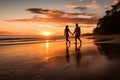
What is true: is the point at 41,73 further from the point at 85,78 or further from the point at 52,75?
the point at 85,78

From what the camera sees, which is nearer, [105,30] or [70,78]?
[70,78]

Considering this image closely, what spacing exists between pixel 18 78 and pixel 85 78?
221 centimetres

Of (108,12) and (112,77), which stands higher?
(108,12)

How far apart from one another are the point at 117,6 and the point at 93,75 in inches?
2348

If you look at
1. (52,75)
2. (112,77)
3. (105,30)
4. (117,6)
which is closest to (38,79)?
(52,75)

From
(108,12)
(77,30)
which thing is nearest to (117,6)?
(108,12)

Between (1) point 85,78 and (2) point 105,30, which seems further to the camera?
(2) point 105,30

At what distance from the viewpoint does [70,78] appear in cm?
647

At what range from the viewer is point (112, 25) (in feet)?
225

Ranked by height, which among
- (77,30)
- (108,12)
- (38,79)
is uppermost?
(108,12)

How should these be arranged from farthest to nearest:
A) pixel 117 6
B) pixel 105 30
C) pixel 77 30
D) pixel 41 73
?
pixel 105 30 < pixel 117 6 < pixel 77 30 < pixel 41 73

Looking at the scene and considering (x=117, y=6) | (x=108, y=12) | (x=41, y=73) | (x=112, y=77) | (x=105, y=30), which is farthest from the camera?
(x=105, y=30)

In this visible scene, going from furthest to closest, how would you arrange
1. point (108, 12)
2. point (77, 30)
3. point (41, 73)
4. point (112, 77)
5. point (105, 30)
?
point (105, 30) < point (108, 12) < point (77, 30) < point (41, 73) < point (112, 77)

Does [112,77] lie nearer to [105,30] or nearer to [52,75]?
[52,75]
